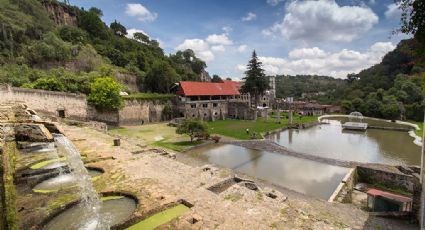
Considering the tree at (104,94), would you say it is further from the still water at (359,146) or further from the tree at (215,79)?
the tree at (215,79)

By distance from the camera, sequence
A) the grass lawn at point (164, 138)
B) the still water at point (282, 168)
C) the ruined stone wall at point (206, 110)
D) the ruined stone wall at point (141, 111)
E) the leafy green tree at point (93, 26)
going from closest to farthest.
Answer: the still water at point (282, 168)
the grass lawn at point (164, 138)
the ruined stone wall at point (141, 111)
the ruined stone wall at point (206, 110)
the leafy green tree at point (93, 26)

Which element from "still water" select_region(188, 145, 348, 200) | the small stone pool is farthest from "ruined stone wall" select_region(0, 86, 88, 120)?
the small stone pool

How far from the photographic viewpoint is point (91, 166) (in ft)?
29.2

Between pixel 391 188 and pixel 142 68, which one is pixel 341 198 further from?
pixel 142 68

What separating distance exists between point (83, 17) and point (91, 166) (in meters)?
53.6

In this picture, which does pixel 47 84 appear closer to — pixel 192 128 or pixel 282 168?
pixel 192 128

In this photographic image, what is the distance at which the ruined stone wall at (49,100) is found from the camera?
18008 mm

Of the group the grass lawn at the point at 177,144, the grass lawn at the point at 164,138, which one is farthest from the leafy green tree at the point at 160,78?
the grass lawn at the point at 177,144

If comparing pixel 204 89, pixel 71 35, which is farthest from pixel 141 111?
pixel 71 35

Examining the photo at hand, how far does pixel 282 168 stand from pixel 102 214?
1188cm

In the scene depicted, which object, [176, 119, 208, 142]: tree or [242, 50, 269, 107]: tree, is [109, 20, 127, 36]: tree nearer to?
[242, 50, 269, 107]: tree

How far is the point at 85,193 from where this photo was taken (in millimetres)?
6285

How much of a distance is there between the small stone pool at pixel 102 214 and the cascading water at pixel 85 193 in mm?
41

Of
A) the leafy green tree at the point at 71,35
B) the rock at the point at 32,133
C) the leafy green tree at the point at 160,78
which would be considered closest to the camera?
the rock at the point at 32,133
